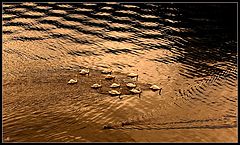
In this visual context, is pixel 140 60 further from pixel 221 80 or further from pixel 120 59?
pixel 221 80

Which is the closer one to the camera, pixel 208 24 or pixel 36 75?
pixel 36 75

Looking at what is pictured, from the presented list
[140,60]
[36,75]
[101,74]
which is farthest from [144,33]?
[36,75]

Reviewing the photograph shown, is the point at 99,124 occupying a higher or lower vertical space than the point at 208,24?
lower

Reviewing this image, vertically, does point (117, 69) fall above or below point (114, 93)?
above

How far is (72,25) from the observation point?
226 feet

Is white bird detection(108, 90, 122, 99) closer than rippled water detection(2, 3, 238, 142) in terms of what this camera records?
No

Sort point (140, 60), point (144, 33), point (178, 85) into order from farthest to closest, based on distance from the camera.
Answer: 1. point (144, 33)
2. point (140, 60)
3. point (178, 85)

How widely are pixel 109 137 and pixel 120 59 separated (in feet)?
71.0

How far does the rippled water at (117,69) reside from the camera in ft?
121

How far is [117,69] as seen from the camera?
50.3 meters

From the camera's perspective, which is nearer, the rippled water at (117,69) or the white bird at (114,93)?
the rippled water at (117,69)

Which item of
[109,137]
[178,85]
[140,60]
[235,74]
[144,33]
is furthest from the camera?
[144,33]

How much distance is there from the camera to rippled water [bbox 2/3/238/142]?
1448 inches

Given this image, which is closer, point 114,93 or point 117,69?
point 114,93
